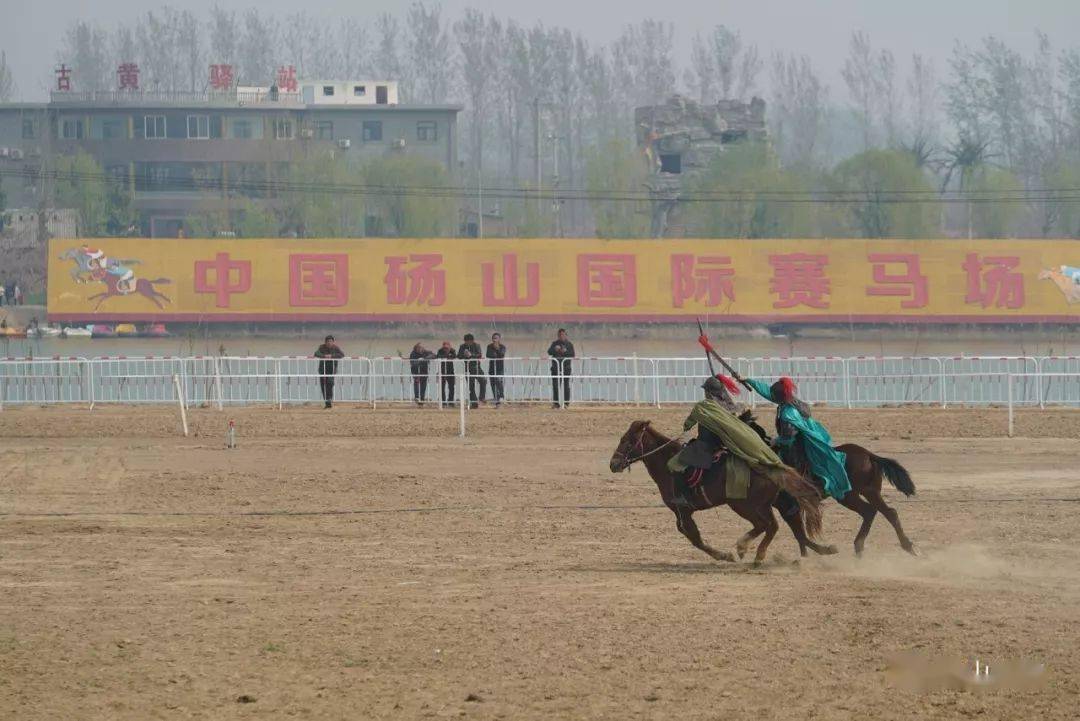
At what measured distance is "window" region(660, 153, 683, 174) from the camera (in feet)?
299

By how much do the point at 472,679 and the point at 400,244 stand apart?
54159mm

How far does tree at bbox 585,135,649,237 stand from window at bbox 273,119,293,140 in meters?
19.6

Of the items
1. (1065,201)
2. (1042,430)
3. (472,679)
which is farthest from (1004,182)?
(472,679)

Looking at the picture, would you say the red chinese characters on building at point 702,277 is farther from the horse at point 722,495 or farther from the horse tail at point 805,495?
the horse tail at point 805,495

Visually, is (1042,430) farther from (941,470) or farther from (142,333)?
(142,333)

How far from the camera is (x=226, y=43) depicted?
523 feet

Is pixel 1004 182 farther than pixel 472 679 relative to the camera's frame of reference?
Yes

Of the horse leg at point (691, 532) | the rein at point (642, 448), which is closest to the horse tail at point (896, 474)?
the horse leg at point (691, 532)

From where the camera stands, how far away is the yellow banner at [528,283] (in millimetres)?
62250

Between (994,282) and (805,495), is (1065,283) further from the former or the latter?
(805,495)

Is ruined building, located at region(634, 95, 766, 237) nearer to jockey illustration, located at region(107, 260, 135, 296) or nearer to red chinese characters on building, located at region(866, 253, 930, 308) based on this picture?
red chinese characters on building, located at region(866, 253, 930, 308)

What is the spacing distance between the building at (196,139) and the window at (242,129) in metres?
0.06

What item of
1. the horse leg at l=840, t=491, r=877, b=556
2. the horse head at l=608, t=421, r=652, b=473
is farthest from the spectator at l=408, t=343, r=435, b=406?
the horse leg at l=840, t=491, r=877, b=556

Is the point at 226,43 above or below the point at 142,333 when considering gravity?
above
